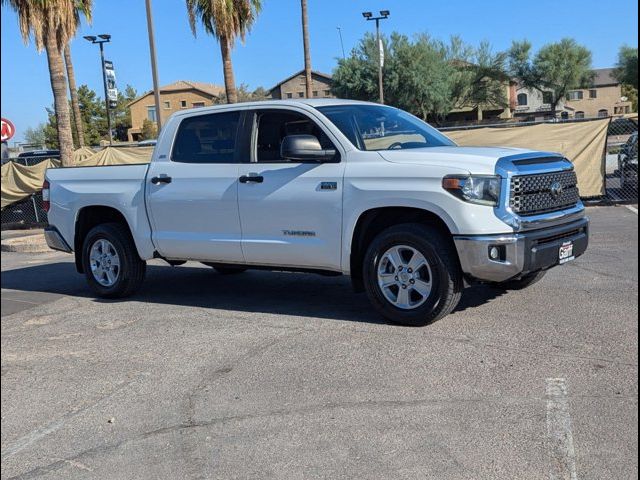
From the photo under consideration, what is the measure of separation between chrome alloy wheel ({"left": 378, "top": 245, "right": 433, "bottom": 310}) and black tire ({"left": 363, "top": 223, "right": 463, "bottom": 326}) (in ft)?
0.12

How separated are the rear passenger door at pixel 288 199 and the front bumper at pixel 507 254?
1188 mm

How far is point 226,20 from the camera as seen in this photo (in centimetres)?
2039

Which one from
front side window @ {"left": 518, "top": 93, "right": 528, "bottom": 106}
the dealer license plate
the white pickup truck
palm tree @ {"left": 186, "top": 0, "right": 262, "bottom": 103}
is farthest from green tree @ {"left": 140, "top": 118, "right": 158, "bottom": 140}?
the dealer license plate

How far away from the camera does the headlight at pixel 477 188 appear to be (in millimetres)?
5363

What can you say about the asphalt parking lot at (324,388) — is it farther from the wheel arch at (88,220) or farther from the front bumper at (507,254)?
the wheel arch at (88,220)

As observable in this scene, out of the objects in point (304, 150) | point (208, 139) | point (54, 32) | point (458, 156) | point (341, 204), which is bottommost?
point (341, 204)

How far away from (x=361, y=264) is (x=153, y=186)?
247cm

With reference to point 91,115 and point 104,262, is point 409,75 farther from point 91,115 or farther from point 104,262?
point 104,262

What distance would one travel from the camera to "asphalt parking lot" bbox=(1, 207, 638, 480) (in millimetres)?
3541

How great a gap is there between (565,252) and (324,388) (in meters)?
2.58

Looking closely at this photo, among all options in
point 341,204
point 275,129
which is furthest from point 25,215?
point 341,204

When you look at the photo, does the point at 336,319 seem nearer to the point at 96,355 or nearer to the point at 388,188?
the point at 388,188

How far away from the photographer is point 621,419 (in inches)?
151

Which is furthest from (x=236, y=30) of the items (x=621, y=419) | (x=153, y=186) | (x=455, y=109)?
(x=455, y=109)
